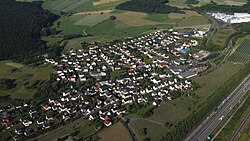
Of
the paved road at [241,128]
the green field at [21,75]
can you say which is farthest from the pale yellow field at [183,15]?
the paved road at [241,128]

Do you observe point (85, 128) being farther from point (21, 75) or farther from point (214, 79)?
point (214, 79)

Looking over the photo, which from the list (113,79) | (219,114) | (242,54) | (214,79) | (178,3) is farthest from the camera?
(178,3)

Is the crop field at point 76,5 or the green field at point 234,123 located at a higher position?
the crop field at point 76,5

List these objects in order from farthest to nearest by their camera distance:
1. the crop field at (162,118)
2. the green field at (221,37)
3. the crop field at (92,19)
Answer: the crop field at (92,19), the green field at (221,37), the crop field at (162,118)

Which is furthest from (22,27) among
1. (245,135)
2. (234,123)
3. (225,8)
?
(245,135)

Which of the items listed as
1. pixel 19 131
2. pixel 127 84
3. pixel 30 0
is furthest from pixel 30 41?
pixel 30 0

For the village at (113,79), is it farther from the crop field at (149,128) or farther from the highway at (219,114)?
the highway at (219,114)

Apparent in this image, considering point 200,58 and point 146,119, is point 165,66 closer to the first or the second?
point 200,58
